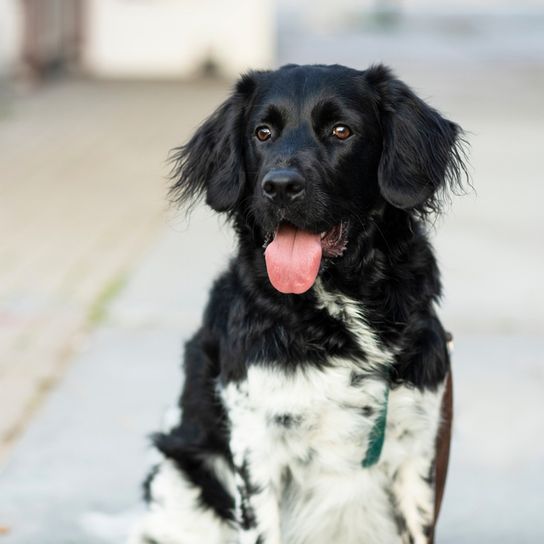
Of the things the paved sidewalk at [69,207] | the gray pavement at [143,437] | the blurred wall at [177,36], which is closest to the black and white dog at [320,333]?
the gray pavement at [143,437]

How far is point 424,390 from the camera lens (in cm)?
364

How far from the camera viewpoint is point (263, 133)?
3826mm

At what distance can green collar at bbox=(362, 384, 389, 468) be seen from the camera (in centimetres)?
357

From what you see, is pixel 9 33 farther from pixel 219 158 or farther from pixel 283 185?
pixel 283 185

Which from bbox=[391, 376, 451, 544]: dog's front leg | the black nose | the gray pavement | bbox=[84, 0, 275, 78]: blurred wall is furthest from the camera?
bbox=[84, 0, 275, 78]: blurred wall

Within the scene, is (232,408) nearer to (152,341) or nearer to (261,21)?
(152,341)

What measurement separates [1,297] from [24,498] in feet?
8.59

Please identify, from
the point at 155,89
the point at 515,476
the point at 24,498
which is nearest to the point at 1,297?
the point at 24,498

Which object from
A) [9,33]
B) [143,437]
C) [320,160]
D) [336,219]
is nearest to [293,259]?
[336,219]

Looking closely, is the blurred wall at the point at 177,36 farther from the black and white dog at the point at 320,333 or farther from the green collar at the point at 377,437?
the green collar at the point at 377,437

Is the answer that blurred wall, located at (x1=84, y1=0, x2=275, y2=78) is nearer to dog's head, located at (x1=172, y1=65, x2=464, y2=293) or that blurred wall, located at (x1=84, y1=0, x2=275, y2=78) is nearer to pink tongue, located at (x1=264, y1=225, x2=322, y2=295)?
dog's head, located at (x1=172, y1=65, x2=464, y2=293)

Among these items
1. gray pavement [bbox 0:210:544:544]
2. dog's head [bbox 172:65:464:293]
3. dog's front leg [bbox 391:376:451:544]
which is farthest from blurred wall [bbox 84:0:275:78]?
dog's front leg [bbox 391:376:451:544]

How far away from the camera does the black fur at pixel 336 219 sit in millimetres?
3662

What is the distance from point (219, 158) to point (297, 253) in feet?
1.82
